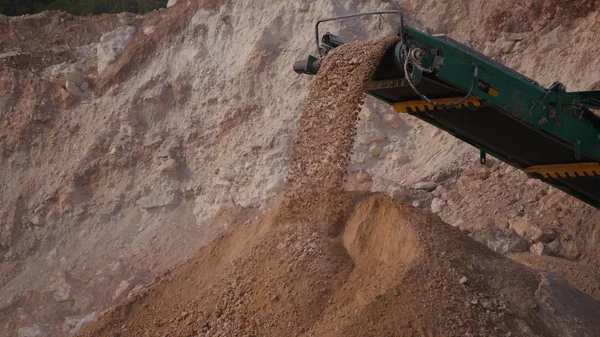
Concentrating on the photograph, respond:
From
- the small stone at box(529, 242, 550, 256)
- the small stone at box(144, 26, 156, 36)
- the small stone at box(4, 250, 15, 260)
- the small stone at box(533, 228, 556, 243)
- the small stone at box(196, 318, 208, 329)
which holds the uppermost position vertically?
the small stone at box(196, 318, 208, 329)

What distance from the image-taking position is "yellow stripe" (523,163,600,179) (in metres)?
7.57

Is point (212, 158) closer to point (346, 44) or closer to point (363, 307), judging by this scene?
point (346, 44)

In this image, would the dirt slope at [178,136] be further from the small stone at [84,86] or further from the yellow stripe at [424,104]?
the yellow stripe at [424,104]

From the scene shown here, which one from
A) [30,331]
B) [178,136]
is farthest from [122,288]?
[178,136]

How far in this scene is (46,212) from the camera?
15.3 metres

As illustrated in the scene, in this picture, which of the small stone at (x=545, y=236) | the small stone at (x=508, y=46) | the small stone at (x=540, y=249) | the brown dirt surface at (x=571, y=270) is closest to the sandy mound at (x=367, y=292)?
the brown dirt surface at (x=571, y=270)

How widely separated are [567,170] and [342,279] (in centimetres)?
219

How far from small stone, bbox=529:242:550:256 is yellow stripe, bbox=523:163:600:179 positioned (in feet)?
8.74

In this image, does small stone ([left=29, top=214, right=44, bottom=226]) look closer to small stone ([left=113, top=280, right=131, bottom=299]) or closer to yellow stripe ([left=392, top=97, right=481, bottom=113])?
small stone ([left=113, top=280, right=131, bottom=299])

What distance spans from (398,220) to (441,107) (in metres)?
1.03

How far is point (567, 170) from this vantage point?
25.3ft

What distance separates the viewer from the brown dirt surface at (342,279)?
6.73 m

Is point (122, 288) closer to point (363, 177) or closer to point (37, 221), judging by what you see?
point (37, 221)

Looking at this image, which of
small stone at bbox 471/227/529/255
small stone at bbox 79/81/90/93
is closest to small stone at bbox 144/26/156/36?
small stone at bbox 79/81/90/93
